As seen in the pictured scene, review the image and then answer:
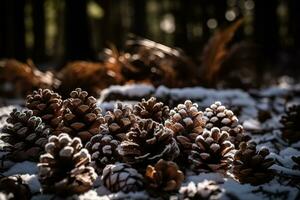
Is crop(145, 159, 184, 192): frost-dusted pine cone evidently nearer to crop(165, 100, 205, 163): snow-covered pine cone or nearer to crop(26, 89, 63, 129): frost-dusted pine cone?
crop(165, 100, 205, 163): snow-covered pine cone

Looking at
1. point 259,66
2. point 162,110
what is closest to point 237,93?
point 162,110

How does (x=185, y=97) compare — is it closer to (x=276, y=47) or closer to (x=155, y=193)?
(x=155, y=193)

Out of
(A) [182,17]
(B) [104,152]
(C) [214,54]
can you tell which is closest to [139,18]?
(A) [182,17]

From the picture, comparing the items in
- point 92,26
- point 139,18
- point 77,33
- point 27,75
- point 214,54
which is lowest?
point 27,75

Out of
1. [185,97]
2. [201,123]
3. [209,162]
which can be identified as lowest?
[209,162]

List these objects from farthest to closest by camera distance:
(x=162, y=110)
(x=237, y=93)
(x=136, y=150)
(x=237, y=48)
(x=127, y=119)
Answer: (x=237, y=48), (x=237, y=93), (x=162, y=110), (x=127, y=119), (x=136, y=150)

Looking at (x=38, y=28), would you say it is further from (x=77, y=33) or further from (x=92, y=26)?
(x=77, y=33)
